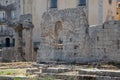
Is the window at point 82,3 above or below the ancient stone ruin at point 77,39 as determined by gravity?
above

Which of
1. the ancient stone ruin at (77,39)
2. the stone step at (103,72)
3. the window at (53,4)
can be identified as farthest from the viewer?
the window at (53,4)

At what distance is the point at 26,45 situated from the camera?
39656 mm

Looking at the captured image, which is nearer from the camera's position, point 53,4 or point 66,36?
point 66,36

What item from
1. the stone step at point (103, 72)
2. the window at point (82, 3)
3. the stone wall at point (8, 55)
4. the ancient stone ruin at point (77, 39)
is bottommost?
the stone wall at point (8, 55)

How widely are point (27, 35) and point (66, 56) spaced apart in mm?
14762

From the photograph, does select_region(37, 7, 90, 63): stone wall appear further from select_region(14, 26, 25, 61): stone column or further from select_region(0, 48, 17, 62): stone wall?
select_region(0, 48, 17, 62): stone wall

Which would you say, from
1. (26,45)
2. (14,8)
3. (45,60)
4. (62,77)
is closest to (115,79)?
(62,77)

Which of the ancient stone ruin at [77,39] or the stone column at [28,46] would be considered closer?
the ancient stone ruin at [77,39]

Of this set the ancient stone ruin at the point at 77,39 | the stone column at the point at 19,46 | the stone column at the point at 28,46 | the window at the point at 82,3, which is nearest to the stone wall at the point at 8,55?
the stone column at the point at 19,46

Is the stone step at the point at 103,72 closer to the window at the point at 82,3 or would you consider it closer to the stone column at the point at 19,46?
the stone column at the point at 19,46

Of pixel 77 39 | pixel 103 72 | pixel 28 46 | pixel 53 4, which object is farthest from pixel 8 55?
pixel 103 72

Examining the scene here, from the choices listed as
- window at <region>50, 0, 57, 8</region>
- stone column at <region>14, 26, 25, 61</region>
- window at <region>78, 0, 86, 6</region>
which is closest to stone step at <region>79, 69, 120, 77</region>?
stone column at <region>14, 26, 25, 61</region>

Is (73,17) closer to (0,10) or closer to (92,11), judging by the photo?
(92,11)

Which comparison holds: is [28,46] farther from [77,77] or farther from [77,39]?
[77,77]
